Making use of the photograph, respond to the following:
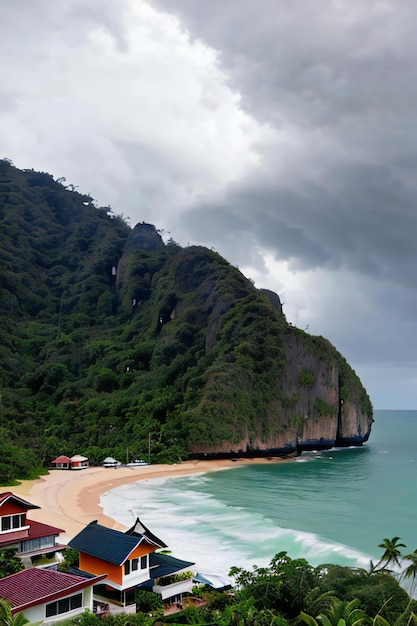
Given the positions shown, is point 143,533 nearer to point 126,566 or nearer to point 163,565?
point 163,565

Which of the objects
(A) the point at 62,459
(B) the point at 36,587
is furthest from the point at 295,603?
(A) the point at 62,459

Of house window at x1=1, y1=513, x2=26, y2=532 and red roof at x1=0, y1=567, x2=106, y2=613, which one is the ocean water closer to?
house window at x1=1, y1=513, x2=26, y2=532

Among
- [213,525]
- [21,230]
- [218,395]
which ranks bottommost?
[213,525]

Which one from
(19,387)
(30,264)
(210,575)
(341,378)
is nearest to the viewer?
(210,575)

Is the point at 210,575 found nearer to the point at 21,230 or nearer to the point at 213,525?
the point at 213,525

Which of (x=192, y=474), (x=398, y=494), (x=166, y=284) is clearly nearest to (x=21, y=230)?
(x=166, y=284)

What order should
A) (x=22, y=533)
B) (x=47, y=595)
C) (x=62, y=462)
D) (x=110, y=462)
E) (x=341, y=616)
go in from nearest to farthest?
(x=341, y=616) < (x=47, y=595) < (x=22, y=533) < (x=62, y=462) < (x=110, y=462)

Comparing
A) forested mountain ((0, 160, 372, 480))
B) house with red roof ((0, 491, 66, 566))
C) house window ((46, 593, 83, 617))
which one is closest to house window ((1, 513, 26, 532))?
house with red roof ((0, 491, 66, 566))
